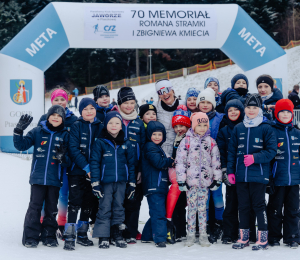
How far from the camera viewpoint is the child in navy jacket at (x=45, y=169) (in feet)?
12.7

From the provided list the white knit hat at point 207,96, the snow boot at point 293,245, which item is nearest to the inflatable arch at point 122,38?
the white knit hat at point 207,96

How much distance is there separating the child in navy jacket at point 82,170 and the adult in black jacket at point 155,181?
59cm

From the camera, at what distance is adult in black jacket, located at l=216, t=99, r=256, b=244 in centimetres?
408

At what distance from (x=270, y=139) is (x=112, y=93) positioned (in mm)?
26452

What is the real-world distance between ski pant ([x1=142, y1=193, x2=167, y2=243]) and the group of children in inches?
0.4

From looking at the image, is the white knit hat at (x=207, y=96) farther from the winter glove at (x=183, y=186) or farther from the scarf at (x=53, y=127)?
the scarf at (x=53, y=127)

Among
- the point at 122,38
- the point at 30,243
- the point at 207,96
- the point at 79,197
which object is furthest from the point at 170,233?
the point at 122,38

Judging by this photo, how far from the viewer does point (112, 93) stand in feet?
97.9

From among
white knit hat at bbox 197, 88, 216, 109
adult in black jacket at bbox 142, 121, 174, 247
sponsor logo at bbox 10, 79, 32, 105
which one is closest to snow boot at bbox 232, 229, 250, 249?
adult in black jacket at bbox 142, 121, 174, 247

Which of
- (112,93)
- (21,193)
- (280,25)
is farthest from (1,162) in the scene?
(280,25)

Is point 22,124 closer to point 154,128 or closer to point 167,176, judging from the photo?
point 154,128

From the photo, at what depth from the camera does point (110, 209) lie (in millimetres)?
3975

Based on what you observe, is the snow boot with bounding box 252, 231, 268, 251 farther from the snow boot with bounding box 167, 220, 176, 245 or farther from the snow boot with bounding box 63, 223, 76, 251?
the snow boot with bounding box 63, 223, 76, 251

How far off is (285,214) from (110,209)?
183 cm
